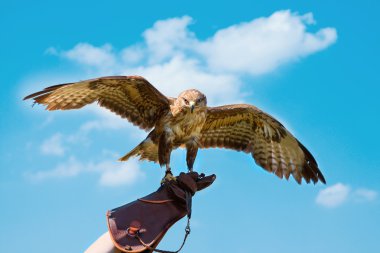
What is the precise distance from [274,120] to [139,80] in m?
1.69

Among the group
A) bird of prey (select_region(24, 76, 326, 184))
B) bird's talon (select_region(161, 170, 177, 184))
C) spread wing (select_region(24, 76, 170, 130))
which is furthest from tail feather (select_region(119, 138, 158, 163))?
→ bird's talon (select_region(161, 170, 177, 184))

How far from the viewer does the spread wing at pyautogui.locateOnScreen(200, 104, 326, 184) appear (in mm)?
6824

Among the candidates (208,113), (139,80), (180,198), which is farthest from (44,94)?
(180,198)

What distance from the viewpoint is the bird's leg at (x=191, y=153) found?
6117mm

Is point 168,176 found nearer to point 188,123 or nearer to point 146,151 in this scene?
point 188,123

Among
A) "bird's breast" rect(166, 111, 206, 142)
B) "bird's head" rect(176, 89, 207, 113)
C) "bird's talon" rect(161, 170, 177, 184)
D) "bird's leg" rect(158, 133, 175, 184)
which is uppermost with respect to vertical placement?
"bird's head" rect(176, 89, 207, 113)

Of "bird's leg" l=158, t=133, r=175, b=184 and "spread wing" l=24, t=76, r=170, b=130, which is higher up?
"spread wing" l=24, t=76, r=170, b=130

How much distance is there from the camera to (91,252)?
13.0 feet

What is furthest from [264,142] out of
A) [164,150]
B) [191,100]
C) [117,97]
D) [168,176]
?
[117,97]

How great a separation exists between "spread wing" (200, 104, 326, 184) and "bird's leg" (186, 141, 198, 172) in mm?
515

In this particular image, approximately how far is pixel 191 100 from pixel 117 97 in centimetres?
102

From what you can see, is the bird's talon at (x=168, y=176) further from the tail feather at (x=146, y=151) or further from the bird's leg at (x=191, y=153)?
the tail feather at (x=146, y=151)

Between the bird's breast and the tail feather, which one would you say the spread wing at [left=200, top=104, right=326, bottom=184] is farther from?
the tail feather

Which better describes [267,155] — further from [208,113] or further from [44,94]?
[44,94]
